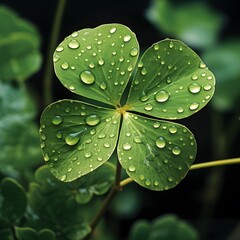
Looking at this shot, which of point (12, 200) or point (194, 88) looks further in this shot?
point (12, 200)

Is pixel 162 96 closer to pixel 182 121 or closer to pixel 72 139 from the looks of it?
pixel 72 139

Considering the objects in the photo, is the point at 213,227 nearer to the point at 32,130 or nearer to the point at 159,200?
the point at 159,200

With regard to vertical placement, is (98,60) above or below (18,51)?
above

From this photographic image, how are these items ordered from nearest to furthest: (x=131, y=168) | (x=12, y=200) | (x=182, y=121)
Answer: (x=131, y=168) → (x=12, y=200) → (x=182, y=121)

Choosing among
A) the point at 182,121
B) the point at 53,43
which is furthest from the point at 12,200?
Result: the point at 182,121

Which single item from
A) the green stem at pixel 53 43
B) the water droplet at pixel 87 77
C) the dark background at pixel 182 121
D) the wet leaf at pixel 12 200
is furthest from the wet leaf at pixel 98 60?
the dark background at pixel 182 121

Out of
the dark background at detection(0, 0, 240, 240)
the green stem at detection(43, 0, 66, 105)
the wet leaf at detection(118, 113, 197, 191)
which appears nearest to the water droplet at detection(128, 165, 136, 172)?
the wet leaf at detection(118, 113, 197, 191)

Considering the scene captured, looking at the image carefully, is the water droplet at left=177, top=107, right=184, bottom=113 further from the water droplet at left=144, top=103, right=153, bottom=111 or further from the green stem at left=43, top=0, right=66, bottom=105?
the green stem at left=43, top=0, right=66, bottom=105

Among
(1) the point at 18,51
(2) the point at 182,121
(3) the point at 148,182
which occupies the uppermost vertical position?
(3) the point at 148,182
